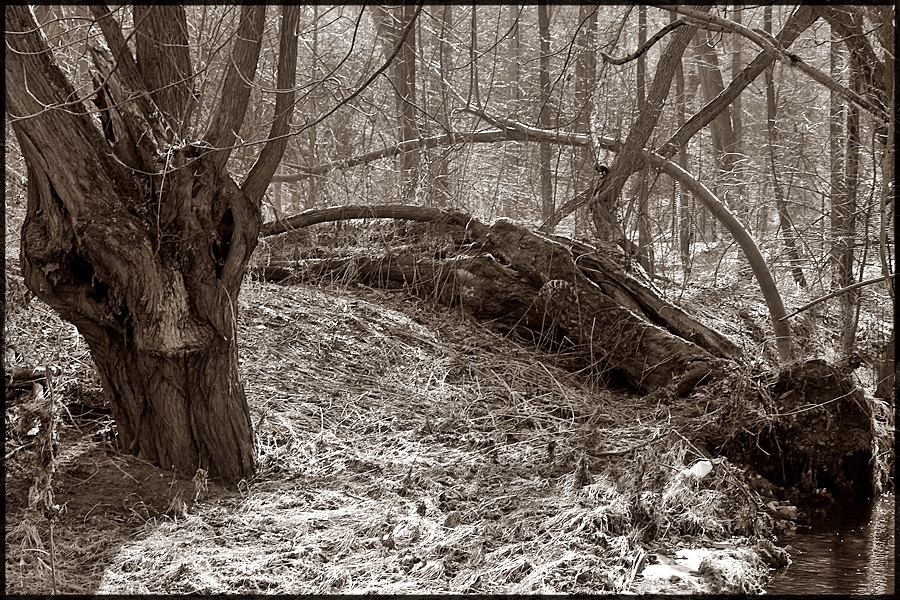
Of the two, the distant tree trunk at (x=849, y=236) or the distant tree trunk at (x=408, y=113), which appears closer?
the distant tree trunk at (x=849, y=236)

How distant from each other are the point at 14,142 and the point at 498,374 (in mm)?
4981

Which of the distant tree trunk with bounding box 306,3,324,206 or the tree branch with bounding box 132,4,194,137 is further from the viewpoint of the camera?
the distant tree trunk with bounding box 306,3,324,206

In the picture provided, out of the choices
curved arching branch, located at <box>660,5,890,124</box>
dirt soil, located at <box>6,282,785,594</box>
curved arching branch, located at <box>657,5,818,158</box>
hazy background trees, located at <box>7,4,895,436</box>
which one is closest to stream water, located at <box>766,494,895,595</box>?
dirt soil, located at <box>6,282,785,594</box>

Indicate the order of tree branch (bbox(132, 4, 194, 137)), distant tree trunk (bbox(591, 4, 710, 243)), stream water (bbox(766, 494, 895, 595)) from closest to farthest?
stream water (bbox(766, 494, 895, 595)) → tree branch (bbox(132, 4, 194, 137)) → distant tree trunk (bbox(591, 4, 710, 243))

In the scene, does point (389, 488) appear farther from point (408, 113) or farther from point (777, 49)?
point (408, 113)

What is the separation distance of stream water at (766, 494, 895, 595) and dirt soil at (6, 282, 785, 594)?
156 millimetres

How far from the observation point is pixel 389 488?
497 cm

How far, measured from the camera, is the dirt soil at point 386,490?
4008 mm

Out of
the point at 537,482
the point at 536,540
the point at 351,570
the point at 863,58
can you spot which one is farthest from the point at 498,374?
the point at 863,58

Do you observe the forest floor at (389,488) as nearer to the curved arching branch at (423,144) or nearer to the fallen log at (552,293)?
the fallen log at (552,293)

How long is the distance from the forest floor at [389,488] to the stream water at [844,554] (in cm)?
19

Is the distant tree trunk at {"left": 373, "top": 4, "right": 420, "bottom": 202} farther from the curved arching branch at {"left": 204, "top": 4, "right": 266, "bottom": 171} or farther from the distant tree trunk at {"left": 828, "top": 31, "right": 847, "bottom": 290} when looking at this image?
the distant tree trunk at {"left": 828, "top": 31, "right": 847, "bottom": 290}

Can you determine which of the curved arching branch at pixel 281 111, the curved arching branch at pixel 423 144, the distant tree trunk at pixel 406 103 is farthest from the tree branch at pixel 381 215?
the curved arching branch at pixel 281 111

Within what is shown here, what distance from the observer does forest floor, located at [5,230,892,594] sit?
4.01 m
